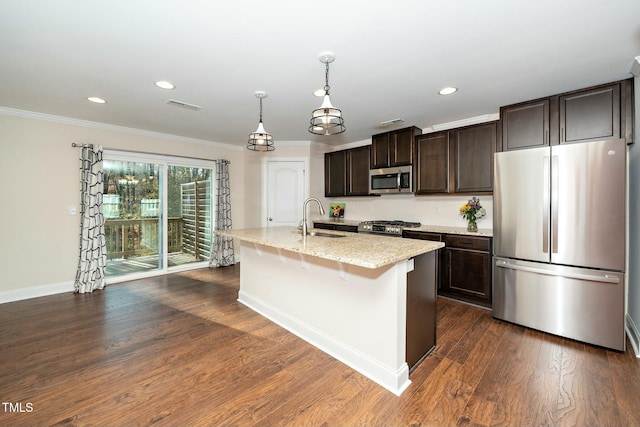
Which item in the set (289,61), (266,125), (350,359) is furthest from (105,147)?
(350,359)

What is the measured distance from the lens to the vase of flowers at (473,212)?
3.71m

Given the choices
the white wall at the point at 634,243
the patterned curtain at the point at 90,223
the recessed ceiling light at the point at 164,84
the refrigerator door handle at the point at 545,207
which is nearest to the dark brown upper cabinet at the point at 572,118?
the white wall at the point at 634,243

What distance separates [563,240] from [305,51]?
2891 millimetres

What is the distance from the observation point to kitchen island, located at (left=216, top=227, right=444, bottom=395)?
6.44ft

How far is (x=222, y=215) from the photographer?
17.8ft

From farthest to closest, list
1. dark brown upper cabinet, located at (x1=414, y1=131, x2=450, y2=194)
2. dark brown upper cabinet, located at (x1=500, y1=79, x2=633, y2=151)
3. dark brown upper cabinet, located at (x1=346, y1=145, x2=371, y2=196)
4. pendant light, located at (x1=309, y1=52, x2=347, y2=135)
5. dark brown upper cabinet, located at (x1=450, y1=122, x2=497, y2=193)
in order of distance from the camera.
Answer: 1. dark brown upper cabinet, located at (x1=346, y1=145, x2=371, y2=196)
2. dark brown upper cabinet, located at (x1=414, y1=131, x2=450, y2=194)
3. dark brown upper cabinet, located at (x1=450, y1=122, x2=497, y2=193)
4. dark brown upper cabinet, located at (x1=500, y1=79, x2=633, y2=151)
5. pendant light, located at (x1=309, y1=52, x2=347, y2=135)

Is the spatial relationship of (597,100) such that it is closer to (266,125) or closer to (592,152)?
(592,152)

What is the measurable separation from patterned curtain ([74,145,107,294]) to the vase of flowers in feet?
17.4

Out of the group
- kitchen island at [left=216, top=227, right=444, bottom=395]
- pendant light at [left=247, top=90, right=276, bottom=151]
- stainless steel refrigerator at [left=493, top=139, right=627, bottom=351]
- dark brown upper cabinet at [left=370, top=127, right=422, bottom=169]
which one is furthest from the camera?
dark brown upper cabinet at [left=370, top=127, right=422, bottom=169]

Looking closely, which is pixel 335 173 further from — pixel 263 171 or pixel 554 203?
pixel 554 203

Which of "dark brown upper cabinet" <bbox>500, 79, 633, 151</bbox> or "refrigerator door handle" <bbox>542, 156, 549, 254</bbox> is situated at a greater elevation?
"dark brown upper cabinet" <bbox>500, 79, 633, 151</bbox>

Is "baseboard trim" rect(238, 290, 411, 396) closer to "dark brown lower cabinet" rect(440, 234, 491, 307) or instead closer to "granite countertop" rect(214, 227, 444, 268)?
"granite countertop" rect(214, 227, 444, 268)

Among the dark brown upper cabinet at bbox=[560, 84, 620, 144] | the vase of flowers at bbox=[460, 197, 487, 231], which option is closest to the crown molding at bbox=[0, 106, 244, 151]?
the vase of flowers at bbox=[460, 197, 487, 231]

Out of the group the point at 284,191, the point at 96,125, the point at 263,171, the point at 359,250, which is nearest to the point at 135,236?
the point at 96,125
